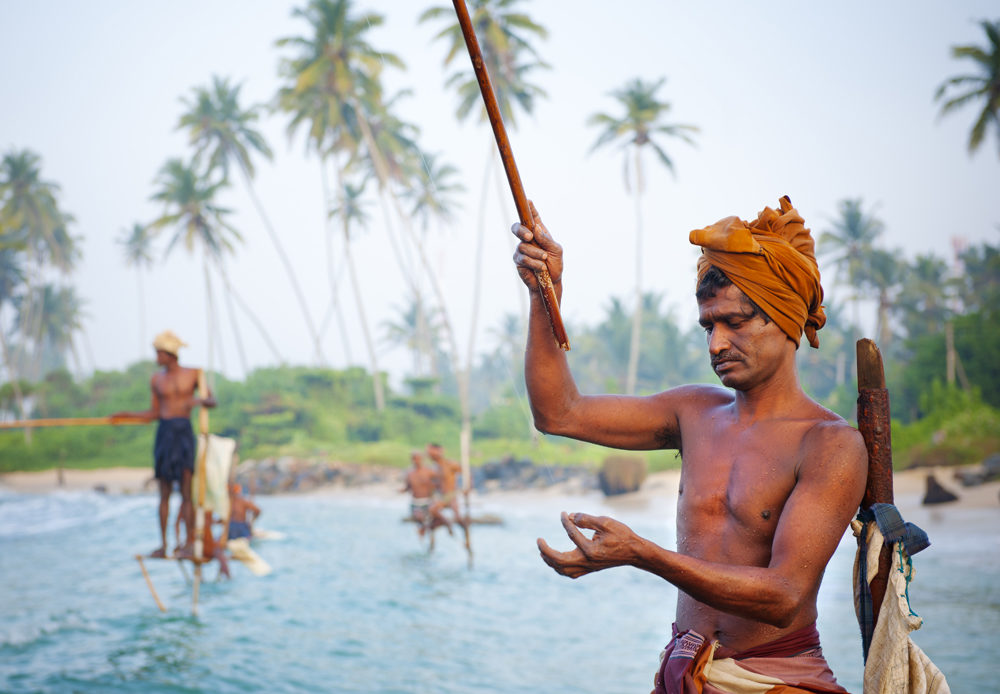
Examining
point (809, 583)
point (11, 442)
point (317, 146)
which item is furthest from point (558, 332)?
point (11, 442)

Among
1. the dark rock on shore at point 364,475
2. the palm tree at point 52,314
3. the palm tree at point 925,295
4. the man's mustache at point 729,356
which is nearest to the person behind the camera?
the man's mustache at point 729,356

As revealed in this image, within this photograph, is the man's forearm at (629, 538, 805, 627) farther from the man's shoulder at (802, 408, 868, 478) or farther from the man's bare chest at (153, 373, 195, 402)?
the man's bare chest at (153, 373, 195, 402)

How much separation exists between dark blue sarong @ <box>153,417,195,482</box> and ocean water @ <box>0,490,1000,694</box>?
2739 millimetres

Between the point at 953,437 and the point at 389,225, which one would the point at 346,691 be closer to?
the point at 953,437

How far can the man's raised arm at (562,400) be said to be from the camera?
2.00m

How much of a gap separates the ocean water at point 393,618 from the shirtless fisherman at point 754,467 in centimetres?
871

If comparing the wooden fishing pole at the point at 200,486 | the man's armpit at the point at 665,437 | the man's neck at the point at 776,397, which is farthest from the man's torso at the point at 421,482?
the man's neck at the point at 776,397

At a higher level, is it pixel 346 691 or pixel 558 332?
pixel 558 332

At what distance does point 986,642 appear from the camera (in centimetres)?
1076

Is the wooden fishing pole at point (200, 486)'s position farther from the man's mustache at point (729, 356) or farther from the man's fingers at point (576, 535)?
the man's fingers at point (576, 535)

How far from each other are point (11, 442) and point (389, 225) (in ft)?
61.0

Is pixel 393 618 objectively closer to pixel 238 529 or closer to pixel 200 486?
pixel 238 529

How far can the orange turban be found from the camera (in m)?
1.89

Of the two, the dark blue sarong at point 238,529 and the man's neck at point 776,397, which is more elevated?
the man's neck at point 776,397
